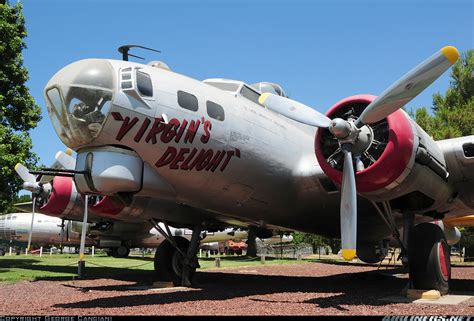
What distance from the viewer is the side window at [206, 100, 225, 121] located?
8.87m

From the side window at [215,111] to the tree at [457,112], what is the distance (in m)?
22.9

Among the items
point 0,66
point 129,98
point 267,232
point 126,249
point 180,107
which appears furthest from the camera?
point 126,249

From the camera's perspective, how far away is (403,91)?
7758 mm

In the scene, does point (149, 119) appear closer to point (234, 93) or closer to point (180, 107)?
point (180, 107)

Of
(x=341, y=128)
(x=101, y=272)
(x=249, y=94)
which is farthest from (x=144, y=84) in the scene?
(x=101, y=272)

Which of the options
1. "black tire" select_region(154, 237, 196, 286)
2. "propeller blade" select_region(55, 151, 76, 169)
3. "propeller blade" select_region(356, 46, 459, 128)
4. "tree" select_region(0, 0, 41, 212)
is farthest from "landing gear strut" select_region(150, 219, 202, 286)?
"tree" select_region(0, 0, 41, 212)

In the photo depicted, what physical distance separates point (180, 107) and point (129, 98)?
0.98 m

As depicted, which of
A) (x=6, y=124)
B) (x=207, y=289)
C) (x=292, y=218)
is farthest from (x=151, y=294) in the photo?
(x=6, y=124)

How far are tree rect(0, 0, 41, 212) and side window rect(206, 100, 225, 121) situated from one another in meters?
12.3

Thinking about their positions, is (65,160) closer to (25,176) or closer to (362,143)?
(25,176)

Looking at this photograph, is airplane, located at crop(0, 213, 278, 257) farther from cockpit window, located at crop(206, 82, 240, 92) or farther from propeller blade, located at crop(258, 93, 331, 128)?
propeller blade, located at crop(258, 93, 331, 128)

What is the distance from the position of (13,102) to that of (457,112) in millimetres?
26715

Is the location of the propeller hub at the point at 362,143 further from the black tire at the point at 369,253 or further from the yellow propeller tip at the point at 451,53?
the black tire at the point at 369,253

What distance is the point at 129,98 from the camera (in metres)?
7.85
